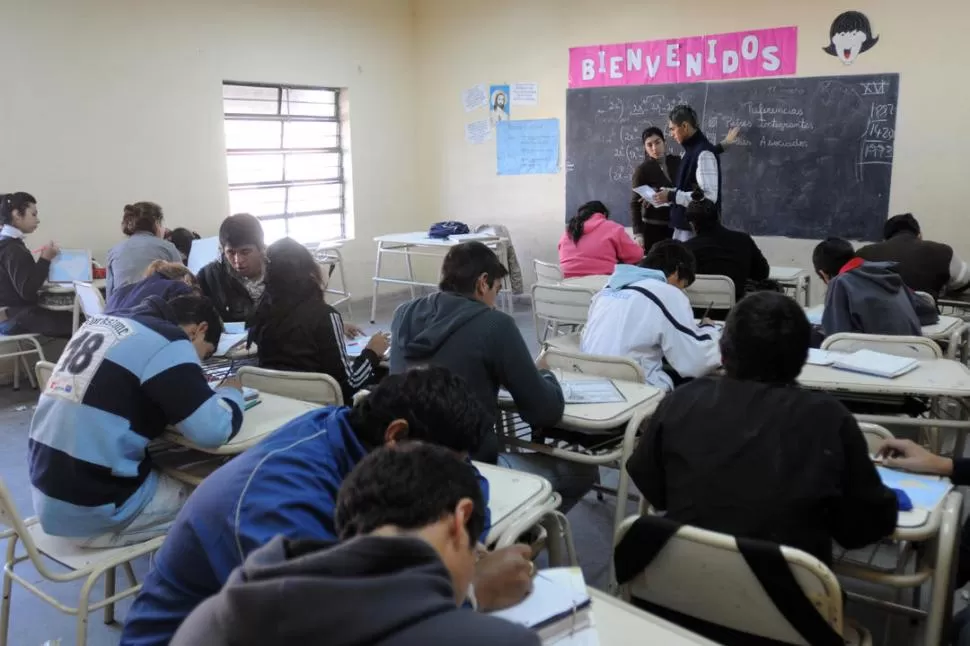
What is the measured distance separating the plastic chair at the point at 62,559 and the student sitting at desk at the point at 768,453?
1214 mm

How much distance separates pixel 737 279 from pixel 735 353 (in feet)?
9.22

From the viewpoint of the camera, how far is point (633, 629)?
1.33 m

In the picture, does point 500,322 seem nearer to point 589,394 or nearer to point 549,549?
point 589,394

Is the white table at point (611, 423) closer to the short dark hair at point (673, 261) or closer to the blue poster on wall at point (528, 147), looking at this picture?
the short dark hair at point (673, 261)

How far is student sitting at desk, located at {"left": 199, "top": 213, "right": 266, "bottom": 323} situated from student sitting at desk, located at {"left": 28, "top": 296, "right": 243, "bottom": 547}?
5.03ft

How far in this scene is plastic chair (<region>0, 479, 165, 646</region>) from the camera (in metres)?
1.89

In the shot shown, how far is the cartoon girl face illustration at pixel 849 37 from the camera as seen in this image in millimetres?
5645

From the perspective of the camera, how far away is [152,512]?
2162mm

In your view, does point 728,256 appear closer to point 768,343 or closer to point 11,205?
point 768,343

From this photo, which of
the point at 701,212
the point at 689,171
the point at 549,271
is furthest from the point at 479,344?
the point at 689,171

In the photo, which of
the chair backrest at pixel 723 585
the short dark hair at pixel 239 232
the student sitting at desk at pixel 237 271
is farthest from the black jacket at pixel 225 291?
the chair backrest at pixel 723 585

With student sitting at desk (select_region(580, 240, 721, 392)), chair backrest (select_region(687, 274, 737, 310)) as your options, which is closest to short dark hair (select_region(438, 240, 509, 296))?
student sitting at desk (select_region(580, 240, 721, 392))

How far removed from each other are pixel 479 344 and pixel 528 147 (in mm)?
5538

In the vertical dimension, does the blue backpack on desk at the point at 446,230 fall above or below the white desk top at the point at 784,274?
above
